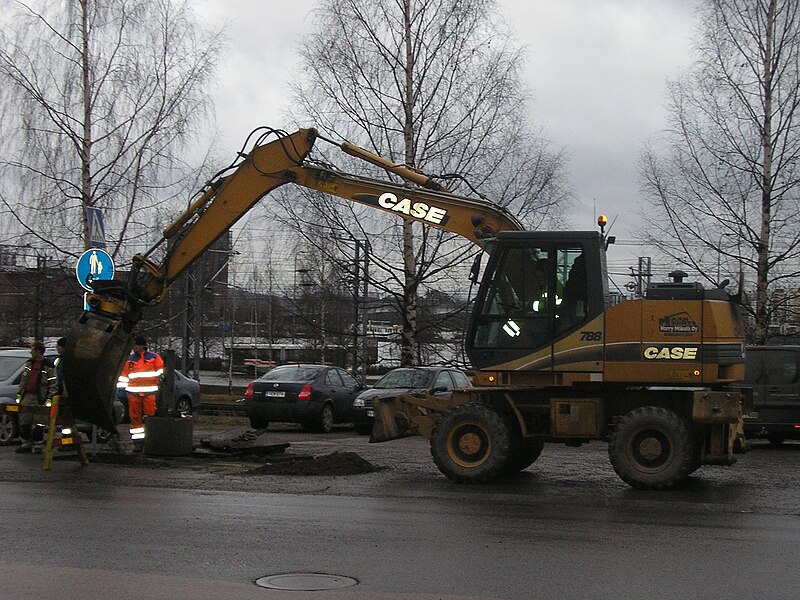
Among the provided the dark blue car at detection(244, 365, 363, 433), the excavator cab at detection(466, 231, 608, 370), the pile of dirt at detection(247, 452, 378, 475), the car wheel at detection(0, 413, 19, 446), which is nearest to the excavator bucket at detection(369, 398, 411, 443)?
the pile of dirt at detection(247, 452, 378, 475)

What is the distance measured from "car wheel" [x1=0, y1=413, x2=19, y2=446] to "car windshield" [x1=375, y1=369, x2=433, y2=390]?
7701mm

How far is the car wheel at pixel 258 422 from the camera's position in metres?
22.9

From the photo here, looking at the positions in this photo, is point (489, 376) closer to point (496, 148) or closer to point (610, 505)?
point (610, 505)

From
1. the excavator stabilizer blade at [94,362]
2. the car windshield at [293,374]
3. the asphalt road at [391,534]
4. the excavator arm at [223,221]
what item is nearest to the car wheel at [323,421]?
the car windshield at [293,374]

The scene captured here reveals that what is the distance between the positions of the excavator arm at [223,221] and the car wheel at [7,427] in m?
4.81

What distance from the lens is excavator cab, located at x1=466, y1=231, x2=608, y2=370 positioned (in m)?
12.6

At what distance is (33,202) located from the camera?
2505cm

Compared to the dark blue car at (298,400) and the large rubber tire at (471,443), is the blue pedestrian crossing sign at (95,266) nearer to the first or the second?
the large rubber tire at (471,443)

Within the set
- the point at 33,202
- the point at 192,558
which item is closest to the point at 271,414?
the point at 33,202

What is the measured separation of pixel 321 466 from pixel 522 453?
9.17 feet

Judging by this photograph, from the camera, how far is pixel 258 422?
23.3m

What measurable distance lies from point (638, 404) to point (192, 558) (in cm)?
678

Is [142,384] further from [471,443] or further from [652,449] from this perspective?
[652,449]

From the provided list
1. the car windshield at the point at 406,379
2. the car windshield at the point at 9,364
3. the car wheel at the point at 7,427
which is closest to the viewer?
the car wheel at the point at 7,427
